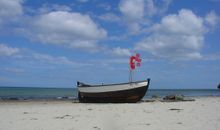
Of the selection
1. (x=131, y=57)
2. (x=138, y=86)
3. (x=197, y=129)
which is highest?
(x=131, y=57)

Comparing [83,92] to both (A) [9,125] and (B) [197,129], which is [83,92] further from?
(B) [197,129]

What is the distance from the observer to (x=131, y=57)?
25125 millimetres

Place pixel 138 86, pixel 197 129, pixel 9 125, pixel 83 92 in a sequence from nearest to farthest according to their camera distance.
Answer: pixel 197 129, pixel 9 125, pixel 138 86, pixel 83 92

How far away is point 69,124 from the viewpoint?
37.4ft

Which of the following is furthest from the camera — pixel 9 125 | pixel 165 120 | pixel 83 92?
pixel 83 92

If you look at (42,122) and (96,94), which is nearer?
(42,122)

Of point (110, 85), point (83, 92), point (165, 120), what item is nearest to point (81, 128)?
point (165, 120)

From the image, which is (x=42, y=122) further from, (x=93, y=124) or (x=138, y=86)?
(x=138, y=86)

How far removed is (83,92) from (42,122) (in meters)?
15.1

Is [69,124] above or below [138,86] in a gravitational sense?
below

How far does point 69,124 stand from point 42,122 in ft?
3.83

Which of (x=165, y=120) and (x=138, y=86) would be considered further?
(x=138, y=86)

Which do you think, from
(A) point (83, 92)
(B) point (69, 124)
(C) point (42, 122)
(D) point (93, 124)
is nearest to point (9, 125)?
(C) point (42, 122)

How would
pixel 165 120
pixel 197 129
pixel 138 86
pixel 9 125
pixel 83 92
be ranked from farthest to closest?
pixel 83 92 → pixel 138 86 → pixel 165 120 → pixel 9 125 → pixel 197 129
